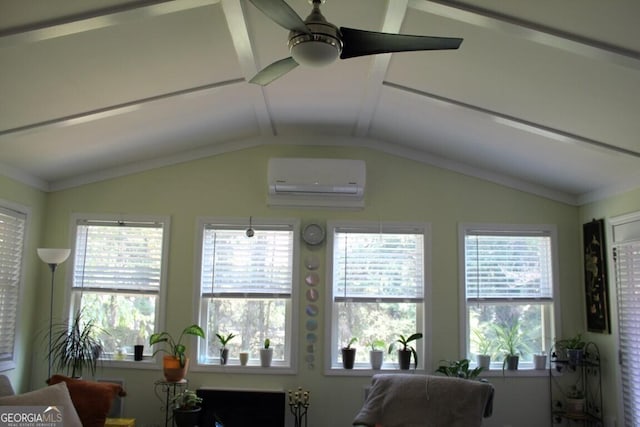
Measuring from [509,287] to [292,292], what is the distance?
2.05 m

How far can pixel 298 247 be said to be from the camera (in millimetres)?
5105

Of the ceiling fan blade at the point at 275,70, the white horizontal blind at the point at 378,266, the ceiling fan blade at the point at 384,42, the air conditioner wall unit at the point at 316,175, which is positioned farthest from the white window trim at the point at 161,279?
the ceiling fan blade at the point at 384,42

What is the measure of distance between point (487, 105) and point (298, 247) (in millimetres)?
2151

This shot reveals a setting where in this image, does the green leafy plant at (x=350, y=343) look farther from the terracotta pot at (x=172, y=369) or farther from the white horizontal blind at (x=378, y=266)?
the terracotta pot at (x=172, y=369)

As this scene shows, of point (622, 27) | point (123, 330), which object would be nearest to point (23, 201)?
point (123, 330)

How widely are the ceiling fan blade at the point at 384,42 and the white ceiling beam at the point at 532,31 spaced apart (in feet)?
1.93

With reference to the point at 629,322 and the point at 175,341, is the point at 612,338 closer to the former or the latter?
the point at 629,322

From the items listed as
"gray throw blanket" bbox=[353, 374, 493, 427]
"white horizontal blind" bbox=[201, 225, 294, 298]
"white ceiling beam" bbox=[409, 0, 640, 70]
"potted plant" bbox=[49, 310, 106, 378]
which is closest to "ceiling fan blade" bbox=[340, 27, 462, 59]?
"white ceiling beam" bbox=[409, 0, 640, 70]

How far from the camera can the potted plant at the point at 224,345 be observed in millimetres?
4953

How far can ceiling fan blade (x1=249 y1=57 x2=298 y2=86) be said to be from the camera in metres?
2.66

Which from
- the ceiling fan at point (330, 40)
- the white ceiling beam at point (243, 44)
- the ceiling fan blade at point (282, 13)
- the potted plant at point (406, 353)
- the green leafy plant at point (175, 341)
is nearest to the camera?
the ceiling fan blade at point (282, 13)

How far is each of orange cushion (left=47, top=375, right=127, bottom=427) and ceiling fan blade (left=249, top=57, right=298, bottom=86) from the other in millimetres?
2643

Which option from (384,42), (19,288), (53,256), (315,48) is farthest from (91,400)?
(384,42)

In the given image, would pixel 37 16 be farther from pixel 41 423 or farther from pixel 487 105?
pixel 487 105
